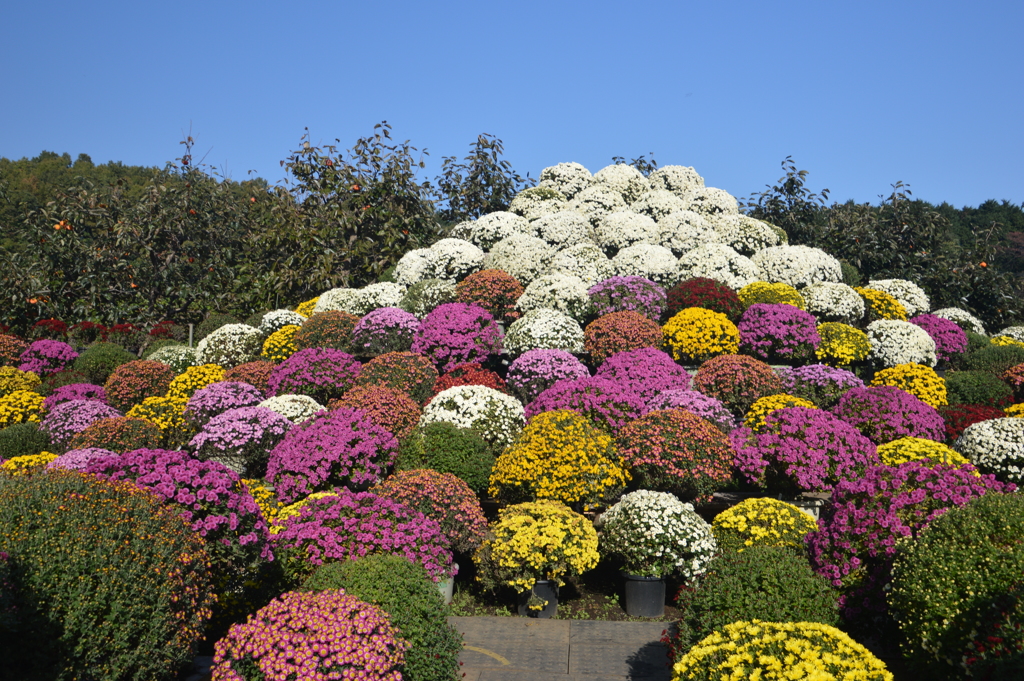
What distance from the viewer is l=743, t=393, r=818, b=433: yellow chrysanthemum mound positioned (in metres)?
14.6

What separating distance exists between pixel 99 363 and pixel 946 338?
22.8 m

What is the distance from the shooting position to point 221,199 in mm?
33938

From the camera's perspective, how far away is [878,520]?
8047mm

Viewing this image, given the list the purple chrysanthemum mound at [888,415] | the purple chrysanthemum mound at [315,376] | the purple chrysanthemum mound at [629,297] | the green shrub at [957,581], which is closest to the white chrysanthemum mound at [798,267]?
the purple chrysanthemum mound at [629,297]

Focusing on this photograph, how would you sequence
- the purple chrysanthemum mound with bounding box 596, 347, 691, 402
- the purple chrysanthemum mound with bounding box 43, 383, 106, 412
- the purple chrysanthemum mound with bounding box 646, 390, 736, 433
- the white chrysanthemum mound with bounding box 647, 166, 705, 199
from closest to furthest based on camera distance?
the purple chrysanthemum mound with bounding box 646, 390, 736, 433, the purple chrysanthemum mound with bounding box 596, 347, 691, 402, the purple chrysanthemum mound with bounding box 43, 383, 106, 412, the white chrysanthemum mound with bounding box 647, 166, 705, 199

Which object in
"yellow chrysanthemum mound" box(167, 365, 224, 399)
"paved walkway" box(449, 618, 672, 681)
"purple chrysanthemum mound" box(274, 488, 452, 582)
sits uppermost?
"yellow chrysanthemum mound" box(167, 365, 224, 399)

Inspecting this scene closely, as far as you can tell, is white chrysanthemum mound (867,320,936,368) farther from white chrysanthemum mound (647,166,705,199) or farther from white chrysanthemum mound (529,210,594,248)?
white chrysanthemum mound (647,166,705,199)

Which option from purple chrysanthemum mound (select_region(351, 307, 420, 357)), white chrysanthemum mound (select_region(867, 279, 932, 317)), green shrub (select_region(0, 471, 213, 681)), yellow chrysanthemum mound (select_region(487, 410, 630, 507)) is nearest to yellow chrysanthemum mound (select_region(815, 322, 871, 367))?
white chrysanthemum mound (select_region(867, 279, 932, 317))

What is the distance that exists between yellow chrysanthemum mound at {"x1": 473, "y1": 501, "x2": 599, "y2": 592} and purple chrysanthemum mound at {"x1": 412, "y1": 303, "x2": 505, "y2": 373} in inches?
322

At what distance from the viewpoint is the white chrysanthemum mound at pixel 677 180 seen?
30500 mm

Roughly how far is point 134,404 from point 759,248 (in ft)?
65.2

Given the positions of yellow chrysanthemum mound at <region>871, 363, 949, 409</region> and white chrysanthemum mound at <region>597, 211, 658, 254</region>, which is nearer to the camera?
yellow chrysanthemum mound at <region>871, 363, 949, 409</region>

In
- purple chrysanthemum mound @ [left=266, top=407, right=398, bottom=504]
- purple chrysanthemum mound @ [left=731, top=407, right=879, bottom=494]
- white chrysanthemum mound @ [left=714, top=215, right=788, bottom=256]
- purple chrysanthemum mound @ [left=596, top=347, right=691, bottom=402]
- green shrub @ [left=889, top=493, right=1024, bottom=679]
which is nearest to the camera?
green shrub @ [left=889, top=493, right=1024, bottom=679]

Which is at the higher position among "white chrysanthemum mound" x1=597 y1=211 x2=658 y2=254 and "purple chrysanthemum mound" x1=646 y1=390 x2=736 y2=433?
"white chrysanthemum mound" x1=597 y1=211 x2=658 y2=254
